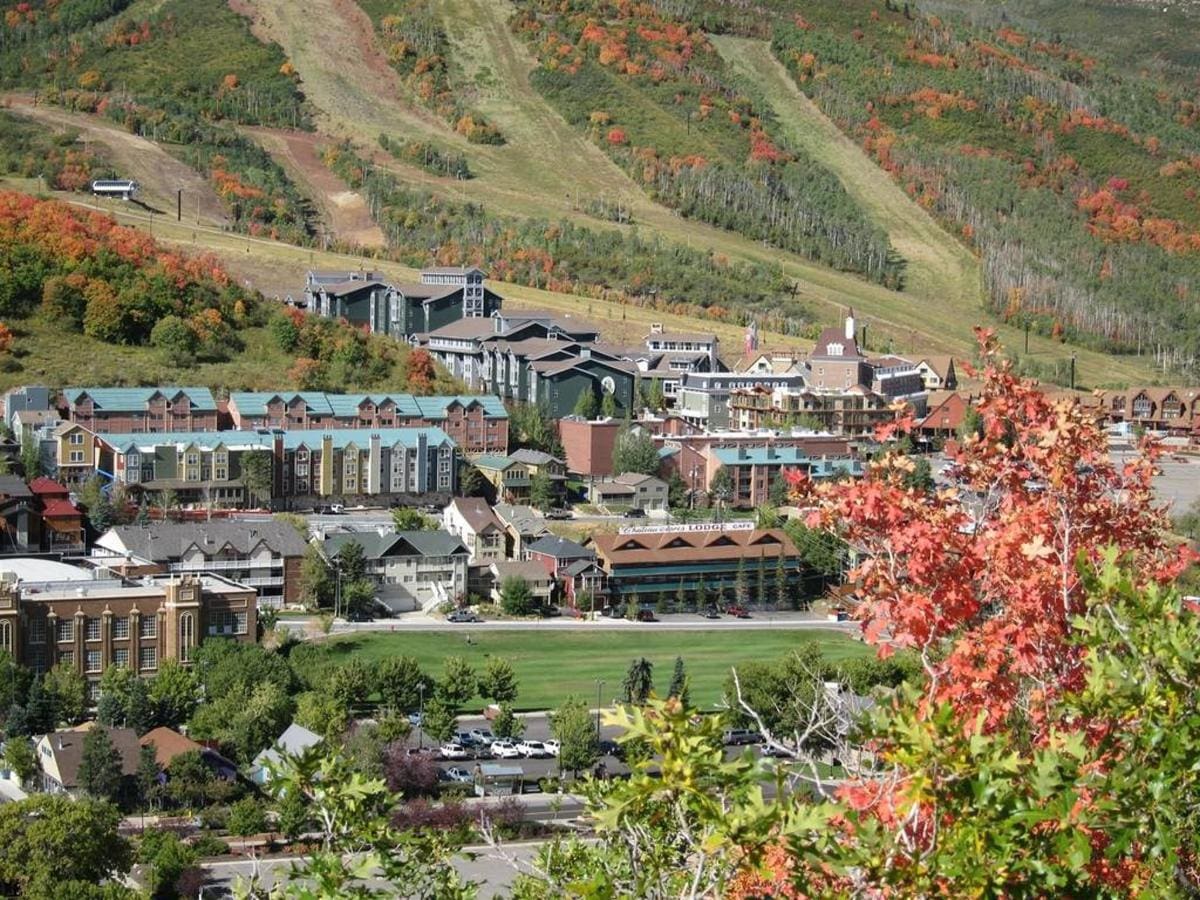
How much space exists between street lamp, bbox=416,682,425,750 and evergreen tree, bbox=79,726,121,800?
5.15 m

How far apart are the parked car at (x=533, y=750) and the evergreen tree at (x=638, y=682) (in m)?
2.14

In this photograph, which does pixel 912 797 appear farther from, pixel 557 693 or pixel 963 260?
pixel 963 260

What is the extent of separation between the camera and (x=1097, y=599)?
330 inches

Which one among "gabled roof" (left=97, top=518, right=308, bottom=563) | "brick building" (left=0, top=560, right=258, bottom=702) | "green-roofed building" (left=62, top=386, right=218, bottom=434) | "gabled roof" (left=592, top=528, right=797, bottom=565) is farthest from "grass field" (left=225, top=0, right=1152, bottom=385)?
"brick building" (left=0, top=560, right=258, bottom=702)

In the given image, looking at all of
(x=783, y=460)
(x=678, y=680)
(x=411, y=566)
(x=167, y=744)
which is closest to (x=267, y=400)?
(x=411, y=566)

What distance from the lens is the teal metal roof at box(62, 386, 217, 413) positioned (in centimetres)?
5034

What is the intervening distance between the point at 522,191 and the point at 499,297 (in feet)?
99.9

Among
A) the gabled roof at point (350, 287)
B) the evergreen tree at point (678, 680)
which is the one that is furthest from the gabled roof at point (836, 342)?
the evergreen tree at point (678, 680)

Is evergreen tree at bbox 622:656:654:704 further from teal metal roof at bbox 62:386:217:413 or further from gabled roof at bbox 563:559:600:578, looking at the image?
teal metal roof at bbox 62:386:217:413

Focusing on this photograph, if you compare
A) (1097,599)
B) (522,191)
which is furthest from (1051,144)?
(1097,599)

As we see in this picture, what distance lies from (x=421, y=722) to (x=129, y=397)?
69.9 ft

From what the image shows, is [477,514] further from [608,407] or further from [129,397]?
[608,407]

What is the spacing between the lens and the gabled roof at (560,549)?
44.1 m

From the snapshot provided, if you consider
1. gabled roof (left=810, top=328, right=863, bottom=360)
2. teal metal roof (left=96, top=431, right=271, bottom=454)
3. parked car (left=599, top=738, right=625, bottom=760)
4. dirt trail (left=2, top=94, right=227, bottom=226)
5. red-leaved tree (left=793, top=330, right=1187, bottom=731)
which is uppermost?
dirt trail (left=2, top=94, right=227, bottom=226)
